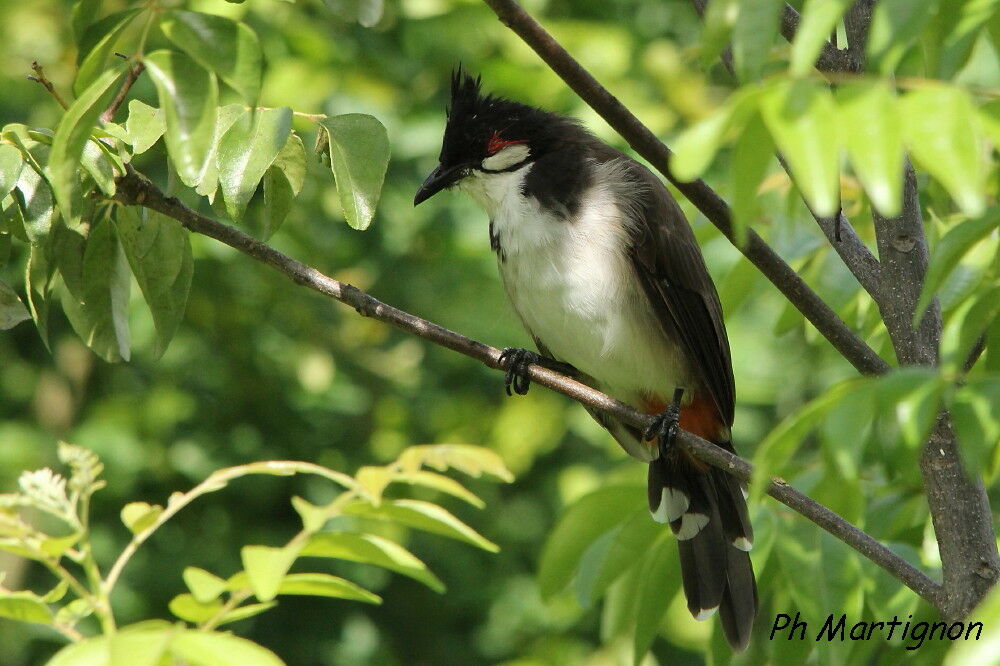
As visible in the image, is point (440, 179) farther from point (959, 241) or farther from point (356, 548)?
point (959, 241)

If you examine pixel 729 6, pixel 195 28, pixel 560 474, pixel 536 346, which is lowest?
pixel 560 474

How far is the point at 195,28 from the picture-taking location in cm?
127

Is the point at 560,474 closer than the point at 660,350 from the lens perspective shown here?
No

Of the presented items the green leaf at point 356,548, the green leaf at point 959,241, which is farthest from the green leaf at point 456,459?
the green leaf at point 959,241

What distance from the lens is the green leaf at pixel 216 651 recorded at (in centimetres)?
129

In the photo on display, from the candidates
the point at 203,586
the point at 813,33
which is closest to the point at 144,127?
the point at 203,586

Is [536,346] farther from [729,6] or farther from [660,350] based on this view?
[729,6]

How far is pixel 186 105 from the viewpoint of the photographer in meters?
1.27

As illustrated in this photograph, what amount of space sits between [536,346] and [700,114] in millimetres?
1552

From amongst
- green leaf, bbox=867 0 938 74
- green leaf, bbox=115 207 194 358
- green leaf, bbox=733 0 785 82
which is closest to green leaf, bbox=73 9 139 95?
green leaf, bbox=115 207 194 358

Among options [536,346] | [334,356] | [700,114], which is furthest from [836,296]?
[334,356]

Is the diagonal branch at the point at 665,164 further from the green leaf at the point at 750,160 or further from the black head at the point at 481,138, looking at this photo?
the black head at the point at 481,138

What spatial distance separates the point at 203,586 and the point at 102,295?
23.5 inches

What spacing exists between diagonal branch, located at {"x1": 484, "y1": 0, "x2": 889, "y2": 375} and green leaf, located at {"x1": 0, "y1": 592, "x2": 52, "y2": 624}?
1.00m
